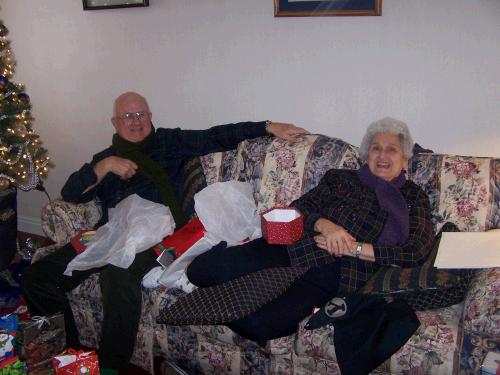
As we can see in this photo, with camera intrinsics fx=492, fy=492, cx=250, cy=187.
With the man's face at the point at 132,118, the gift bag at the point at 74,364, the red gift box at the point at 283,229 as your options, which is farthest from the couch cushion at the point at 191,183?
the gift bag at the point at 74,364

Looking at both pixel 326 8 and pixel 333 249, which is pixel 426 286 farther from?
pixel 326 8

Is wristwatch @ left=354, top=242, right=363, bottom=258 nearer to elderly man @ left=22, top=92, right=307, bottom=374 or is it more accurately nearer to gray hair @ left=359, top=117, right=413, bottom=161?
gray hair @ left=359, top=117, right=413, bottom=161

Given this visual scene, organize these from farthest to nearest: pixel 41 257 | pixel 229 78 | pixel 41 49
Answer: pixel 41 49 → pixel 229 78 → pixel 41 257

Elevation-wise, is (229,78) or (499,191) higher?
(229,78)

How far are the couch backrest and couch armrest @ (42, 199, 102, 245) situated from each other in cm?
66

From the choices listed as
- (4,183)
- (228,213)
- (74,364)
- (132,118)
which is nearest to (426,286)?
(228,213)

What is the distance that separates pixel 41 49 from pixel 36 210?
4.05ft

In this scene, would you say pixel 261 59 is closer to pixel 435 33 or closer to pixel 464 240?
pixel 435 33

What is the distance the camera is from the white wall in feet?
7.07

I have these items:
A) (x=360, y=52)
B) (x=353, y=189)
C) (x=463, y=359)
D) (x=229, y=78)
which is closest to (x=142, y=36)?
(x=229, y=78)

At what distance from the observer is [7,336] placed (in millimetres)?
1691

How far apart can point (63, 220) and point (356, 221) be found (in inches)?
55.0

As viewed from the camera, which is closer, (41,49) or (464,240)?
(464,240)

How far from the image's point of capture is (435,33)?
215 cm
